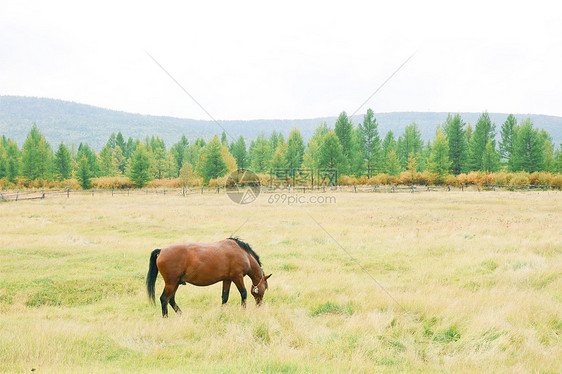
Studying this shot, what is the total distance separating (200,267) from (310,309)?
105 inches

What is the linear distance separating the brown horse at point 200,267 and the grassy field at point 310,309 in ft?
1.68

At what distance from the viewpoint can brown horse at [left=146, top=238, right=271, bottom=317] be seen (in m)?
6.68

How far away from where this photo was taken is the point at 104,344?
539 cm

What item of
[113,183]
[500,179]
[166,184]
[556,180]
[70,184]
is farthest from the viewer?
[166,184]

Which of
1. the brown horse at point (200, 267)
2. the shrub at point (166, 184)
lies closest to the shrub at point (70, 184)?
the shrub at point (166, 184)

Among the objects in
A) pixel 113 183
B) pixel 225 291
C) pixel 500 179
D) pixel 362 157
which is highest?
pixel 362 157

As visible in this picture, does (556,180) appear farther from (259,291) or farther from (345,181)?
(259,291)

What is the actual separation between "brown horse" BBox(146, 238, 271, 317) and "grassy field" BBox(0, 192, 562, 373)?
1.68 ft

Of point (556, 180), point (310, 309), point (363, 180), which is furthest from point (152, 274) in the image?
point (556, 180)

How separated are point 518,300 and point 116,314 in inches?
354

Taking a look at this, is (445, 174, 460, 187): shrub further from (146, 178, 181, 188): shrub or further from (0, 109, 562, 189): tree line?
(146, 178, 181, 188): shrub

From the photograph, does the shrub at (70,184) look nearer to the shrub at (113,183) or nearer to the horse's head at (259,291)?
the shrub at (113,183)

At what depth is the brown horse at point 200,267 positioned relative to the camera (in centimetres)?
668

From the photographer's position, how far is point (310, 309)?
7.42m
